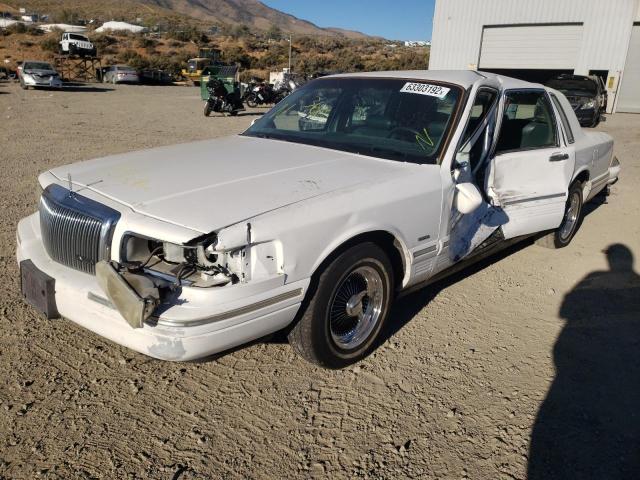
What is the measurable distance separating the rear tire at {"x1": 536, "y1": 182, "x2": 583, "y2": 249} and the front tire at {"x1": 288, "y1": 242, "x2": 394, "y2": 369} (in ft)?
9.23

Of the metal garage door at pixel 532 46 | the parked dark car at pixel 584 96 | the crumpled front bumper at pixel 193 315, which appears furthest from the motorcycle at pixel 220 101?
the metal garage door at pixel 532 46

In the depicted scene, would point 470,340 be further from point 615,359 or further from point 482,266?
point 482,266

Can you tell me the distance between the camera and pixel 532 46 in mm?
26266

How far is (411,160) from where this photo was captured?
135 inches

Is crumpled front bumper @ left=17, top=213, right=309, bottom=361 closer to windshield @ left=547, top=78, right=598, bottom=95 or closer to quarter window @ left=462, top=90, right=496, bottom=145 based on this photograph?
quarter window @ left=462, top=90, right=496, bottom=145

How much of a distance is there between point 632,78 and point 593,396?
25867 millimetres

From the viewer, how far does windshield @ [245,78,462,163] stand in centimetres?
360

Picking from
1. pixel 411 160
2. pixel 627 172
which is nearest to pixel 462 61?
pixel 627 172

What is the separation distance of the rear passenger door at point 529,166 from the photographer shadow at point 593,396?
0.73 m

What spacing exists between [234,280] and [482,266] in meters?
Answer: 3.15

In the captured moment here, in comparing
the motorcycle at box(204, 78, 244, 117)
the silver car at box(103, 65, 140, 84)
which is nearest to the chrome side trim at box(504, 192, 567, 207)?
the motorcycle at box(204, 78, 244, 117)

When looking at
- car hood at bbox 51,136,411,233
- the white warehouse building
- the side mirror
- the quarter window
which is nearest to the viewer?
car hood at bbox 51,136,411,233

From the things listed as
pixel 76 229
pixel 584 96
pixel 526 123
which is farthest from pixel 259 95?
pixel 76 229

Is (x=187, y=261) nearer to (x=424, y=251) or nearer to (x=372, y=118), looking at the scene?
(x=424, y=251)
